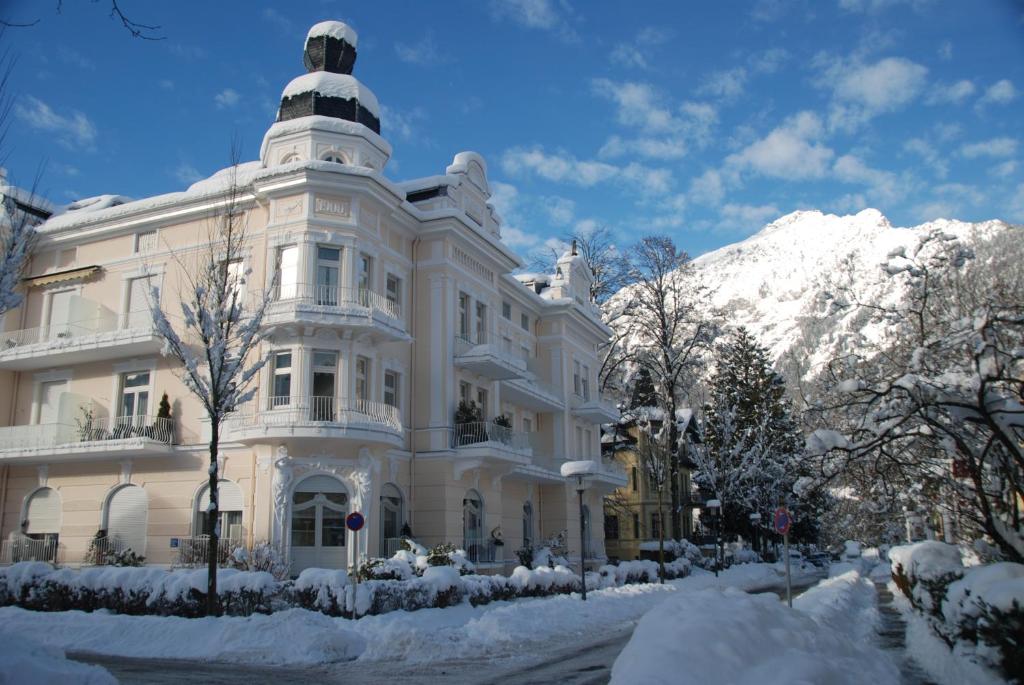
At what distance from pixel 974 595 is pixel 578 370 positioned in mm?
32485

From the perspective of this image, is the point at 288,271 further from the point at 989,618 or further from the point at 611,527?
the point at 611,527

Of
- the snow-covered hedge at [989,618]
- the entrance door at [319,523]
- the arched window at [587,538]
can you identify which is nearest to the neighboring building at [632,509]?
the arched window at [587,538]

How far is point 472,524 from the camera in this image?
29.3 meters

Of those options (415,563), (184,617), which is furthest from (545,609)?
(184,617)

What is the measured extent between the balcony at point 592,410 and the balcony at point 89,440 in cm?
1913

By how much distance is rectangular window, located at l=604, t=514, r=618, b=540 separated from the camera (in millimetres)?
55719

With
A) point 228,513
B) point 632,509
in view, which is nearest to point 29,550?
point 228,513

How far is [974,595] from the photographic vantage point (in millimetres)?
9508

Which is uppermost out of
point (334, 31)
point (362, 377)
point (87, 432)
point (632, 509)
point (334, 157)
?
point (334, 31)

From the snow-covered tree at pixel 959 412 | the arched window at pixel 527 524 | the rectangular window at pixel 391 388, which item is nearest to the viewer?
the snow-covered tree at pixel 959 412

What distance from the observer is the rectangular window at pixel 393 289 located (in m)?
28.2

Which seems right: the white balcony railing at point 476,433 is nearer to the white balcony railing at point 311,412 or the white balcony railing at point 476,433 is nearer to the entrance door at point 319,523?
the white balcony railing at point 311,412

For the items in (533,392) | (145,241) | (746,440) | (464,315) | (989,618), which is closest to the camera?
(989,618)

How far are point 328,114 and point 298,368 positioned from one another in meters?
9.00
